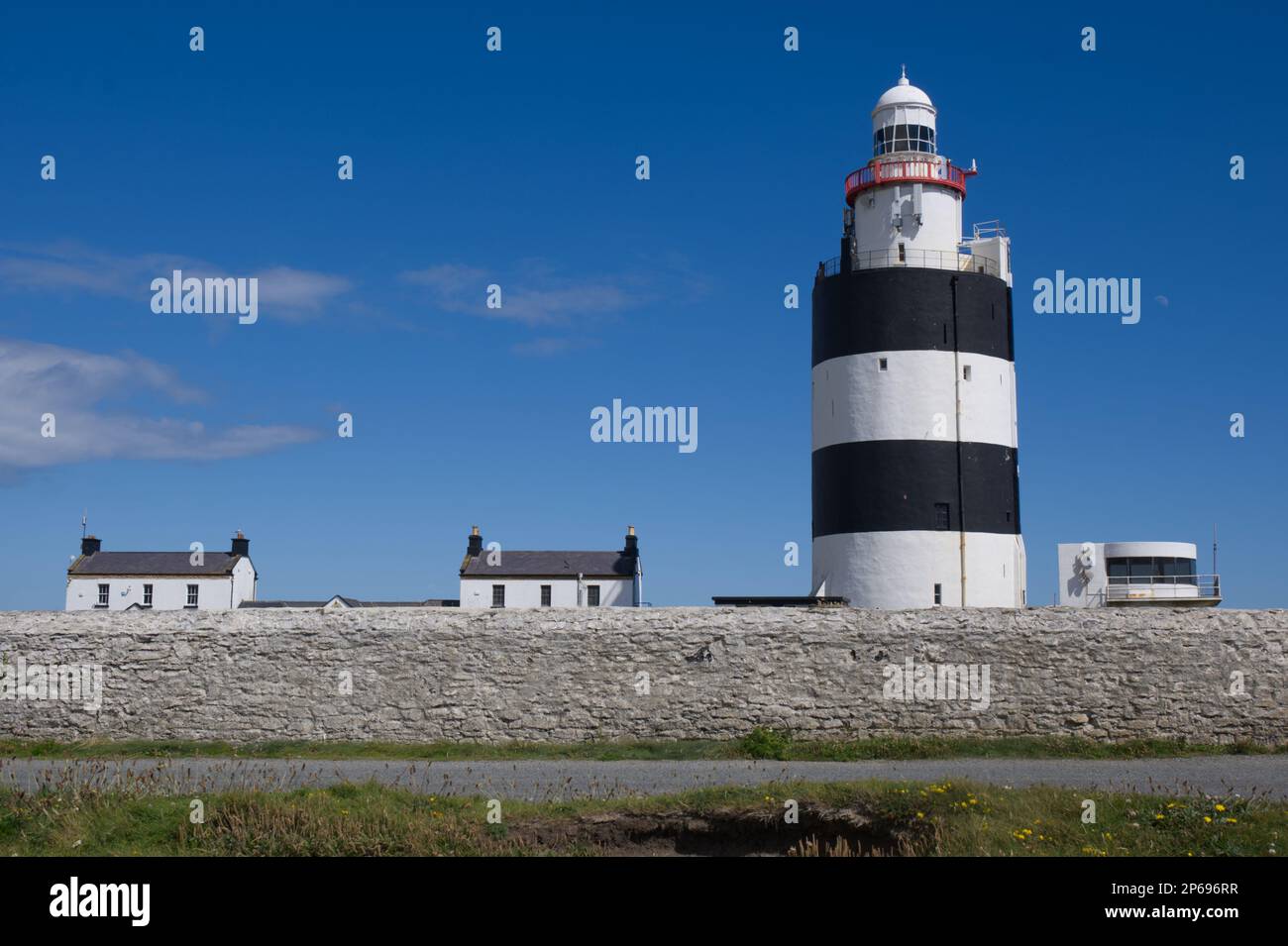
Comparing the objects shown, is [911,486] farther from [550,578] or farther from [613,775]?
[550,578]

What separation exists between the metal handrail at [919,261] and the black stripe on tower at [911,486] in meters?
4.70

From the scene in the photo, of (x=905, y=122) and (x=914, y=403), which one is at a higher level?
(x=905, y=122)

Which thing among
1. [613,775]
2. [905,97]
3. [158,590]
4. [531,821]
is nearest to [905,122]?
[905,97]

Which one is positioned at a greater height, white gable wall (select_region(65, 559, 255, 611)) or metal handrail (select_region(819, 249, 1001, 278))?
metal handrail (select_region(819, 249, 1001, 278))

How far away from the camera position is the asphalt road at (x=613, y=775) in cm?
1465

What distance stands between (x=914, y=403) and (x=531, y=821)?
18712mm

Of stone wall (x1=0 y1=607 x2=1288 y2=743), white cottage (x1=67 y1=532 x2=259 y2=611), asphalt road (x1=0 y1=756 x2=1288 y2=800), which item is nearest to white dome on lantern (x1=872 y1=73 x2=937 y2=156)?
stone wall (x1=0 y1=607 x2=1288 y2=743)

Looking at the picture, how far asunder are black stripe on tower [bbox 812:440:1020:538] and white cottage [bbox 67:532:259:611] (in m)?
31.6

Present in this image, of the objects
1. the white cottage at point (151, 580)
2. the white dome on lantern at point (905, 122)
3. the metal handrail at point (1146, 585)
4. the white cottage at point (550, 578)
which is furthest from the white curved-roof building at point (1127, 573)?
the white cottage at point (151, 580)

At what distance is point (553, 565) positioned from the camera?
4959cm

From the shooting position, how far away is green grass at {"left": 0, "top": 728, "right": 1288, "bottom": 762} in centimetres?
1908

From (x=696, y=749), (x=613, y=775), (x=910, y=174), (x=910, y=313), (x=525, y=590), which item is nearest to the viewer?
(x=613, y=775)

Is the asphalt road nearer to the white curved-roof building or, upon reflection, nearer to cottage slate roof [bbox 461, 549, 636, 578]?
the white curved-roof building
